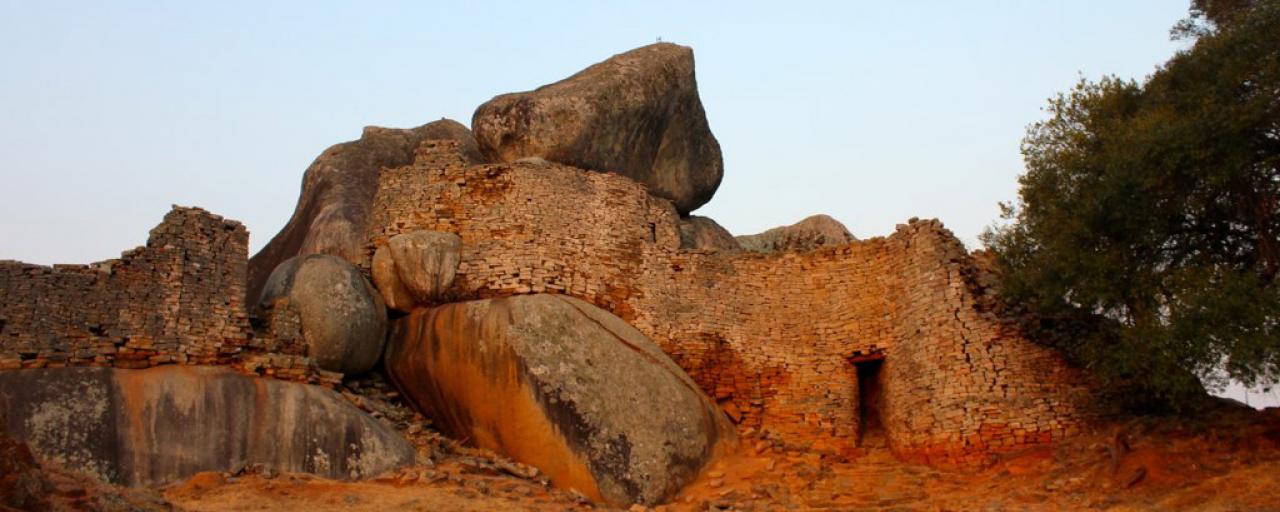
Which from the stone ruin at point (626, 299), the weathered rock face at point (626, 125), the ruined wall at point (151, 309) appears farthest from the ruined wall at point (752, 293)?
the ruined wall at point (151, 309)

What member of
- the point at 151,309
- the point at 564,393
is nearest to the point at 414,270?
the point at 564,393

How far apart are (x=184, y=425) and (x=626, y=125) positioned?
39.9ft

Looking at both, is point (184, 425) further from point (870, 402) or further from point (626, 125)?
point (626, 125)

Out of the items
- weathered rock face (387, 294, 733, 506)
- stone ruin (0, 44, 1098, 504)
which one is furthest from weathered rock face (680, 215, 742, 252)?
weathered rock face (387, 294, 733, 506)

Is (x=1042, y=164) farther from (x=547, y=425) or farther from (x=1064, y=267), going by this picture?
(x=547, y=425)

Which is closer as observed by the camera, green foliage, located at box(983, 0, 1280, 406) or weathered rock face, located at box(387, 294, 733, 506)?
green foliage, located at box(983, 0, 1280, 406)

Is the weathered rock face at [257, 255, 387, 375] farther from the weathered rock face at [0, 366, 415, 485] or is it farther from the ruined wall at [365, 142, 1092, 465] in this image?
the ruined wall at [365, 142, 1092, 465]

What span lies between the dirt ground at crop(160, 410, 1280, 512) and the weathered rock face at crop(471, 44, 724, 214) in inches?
315

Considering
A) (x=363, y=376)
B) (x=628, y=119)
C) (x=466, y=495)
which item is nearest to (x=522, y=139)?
(x=628, y=119)

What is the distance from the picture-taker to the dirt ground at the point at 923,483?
16.5 m

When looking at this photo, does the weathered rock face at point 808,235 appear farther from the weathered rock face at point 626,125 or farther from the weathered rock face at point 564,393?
the weathered rock face at point 564,393

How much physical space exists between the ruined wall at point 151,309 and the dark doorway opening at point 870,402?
9.28 meters

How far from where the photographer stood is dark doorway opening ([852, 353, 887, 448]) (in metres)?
22.2

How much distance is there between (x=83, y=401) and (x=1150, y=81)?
16.5 metres
